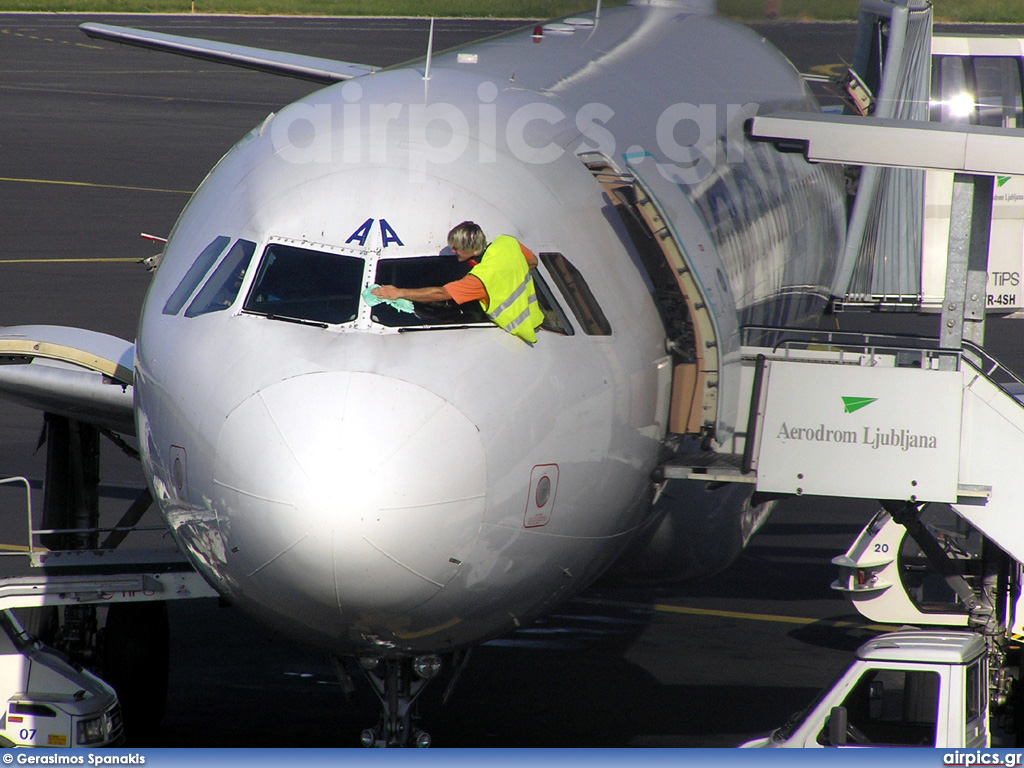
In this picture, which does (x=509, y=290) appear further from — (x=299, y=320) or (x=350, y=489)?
(x=350, y=489)

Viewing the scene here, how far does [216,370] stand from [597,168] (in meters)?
2.92

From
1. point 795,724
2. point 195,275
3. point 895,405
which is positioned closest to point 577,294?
point 195,275

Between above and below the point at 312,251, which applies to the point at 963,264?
above

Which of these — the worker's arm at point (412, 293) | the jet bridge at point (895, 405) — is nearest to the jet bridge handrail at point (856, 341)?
the jet bridge at point (895, 405)

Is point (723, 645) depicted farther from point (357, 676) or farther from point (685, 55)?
point (685, 55)

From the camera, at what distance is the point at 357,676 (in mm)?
14953

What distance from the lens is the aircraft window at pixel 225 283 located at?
891cm

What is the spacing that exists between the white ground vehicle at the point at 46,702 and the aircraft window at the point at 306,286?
171 inches

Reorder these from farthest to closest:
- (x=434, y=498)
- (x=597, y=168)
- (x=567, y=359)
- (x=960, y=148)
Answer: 1. (x=960, y=148)
2. (x=597, y=168)
3. (x=567, y=359)
4. (x=434, y=498)

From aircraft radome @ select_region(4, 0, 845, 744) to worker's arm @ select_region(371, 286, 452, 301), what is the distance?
80 mm

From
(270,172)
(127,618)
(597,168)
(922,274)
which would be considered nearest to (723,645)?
(922,274)

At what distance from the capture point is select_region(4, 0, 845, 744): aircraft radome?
8023 mm

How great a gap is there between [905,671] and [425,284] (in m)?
4.94

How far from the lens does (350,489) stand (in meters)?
7.84
